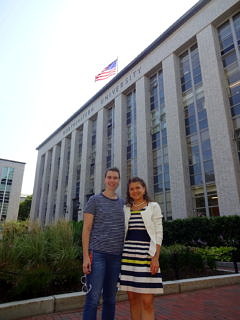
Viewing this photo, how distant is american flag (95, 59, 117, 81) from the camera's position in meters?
25.9

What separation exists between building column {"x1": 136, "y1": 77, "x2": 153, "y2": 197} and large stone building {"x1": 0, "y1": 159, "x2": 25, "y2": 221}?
36197 mm

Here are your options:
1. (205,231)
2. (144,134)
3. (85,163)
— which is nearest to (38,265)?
(205,231)

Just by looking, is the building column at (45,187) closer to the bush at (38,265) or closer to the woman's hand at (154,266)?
the bush at (38,265)

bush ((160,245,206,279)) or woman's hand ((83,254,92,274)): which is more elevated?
woman's hand ((83,254,92,274))

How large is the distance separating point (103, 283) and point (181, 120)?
62.8 feet

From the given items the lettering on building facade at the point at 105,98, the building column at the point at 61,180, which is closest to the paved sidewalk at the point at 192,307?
the lettering on building facade at the point at 105,98

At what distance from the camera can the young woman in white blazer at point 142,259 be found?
258cm

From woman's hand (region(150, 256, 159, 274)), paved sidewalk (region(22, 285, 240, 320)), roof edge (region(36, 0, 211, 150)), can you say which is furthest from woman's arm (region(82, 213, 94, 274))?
roof edge (region(36, 0, 211, 150))

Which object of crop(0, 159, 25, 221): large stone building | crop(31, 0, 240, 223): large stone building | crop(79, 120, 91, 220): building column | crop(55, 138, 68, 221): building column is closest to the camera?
crop(31, 0, 240, 223): large stone building

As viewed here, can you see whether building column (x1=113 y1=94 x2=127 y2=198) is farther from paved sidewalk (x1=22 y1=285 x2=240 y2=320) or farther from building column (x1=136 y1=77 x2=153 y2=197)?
paved sidewalk (x1=22 y1=285 x2=240 y2=320)

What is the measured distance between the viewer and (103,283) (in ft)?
8.91

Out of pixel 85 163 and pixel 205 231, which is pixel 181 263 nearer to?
pixel 205 231

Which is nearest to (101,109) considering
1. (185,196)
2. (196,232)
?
(185,196)

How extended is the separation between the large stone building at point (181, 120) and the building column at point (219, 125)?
0.07 m
